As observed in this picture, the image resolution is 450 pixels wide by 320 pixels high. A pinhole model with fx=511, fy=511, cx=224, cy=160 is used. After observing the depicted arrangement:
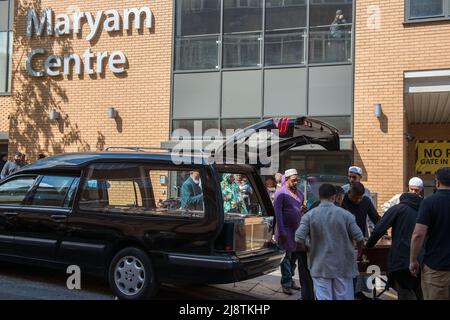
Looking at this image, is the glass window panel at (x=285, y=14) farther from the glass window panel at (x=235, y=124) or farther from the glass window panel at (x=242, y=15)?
the glass window panel at (x=235, y=124)

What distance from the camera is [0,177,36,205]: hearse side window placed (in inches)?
269

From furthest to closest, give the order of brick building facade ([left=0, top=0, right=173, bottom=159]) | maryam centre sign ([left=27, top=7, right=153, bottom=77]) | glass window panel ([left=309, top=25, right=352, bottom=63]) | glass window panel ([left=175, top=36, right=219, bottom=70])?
maryam centre sign ([left=27, top=7, right=153, bottom=77]) → brick building facade ([left=0, top=0, right=173, bottom=159]) → glass window panel ([left=175, top=36, right=219, bottom=70]) → glass window panel ([left=309, top=25, right=352, bottom=63])

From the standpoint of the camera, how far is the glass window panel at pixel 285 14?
11.3 m

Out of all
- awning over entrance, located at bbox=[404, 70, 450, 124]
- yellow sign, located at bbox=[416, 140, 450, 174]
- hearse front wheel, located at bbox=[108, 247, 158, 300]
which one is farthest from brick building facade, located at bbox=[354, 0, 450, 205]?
hearse front wheel, located at bbox=[108, 247, 158, 300]

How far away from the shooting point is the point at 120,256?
19.5 ft

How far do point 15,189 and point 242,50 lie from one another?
6424 mm

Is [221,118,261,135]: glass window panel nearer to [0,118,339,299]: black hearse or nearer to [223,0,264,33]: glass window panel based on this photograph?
[223,0,264,33]: glass window panel

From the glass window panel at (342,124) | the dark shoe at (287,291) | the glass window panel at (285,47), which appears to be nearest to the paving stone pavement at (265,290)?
the dark shoe at (287,291)

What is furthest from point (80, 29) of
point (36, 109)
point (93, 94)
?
point (36, 109)

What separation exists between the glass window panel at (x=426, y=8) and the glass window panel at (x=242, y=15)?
3235 mm

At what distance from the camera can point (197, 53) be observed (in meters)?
12.0

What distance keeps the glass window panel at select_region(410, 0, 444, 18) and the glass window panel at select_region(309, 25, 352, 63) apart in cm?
132

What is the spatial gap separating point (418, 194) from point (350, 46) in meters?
6.30

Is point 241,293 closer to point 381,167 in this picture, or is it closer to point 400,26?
point 381,167
